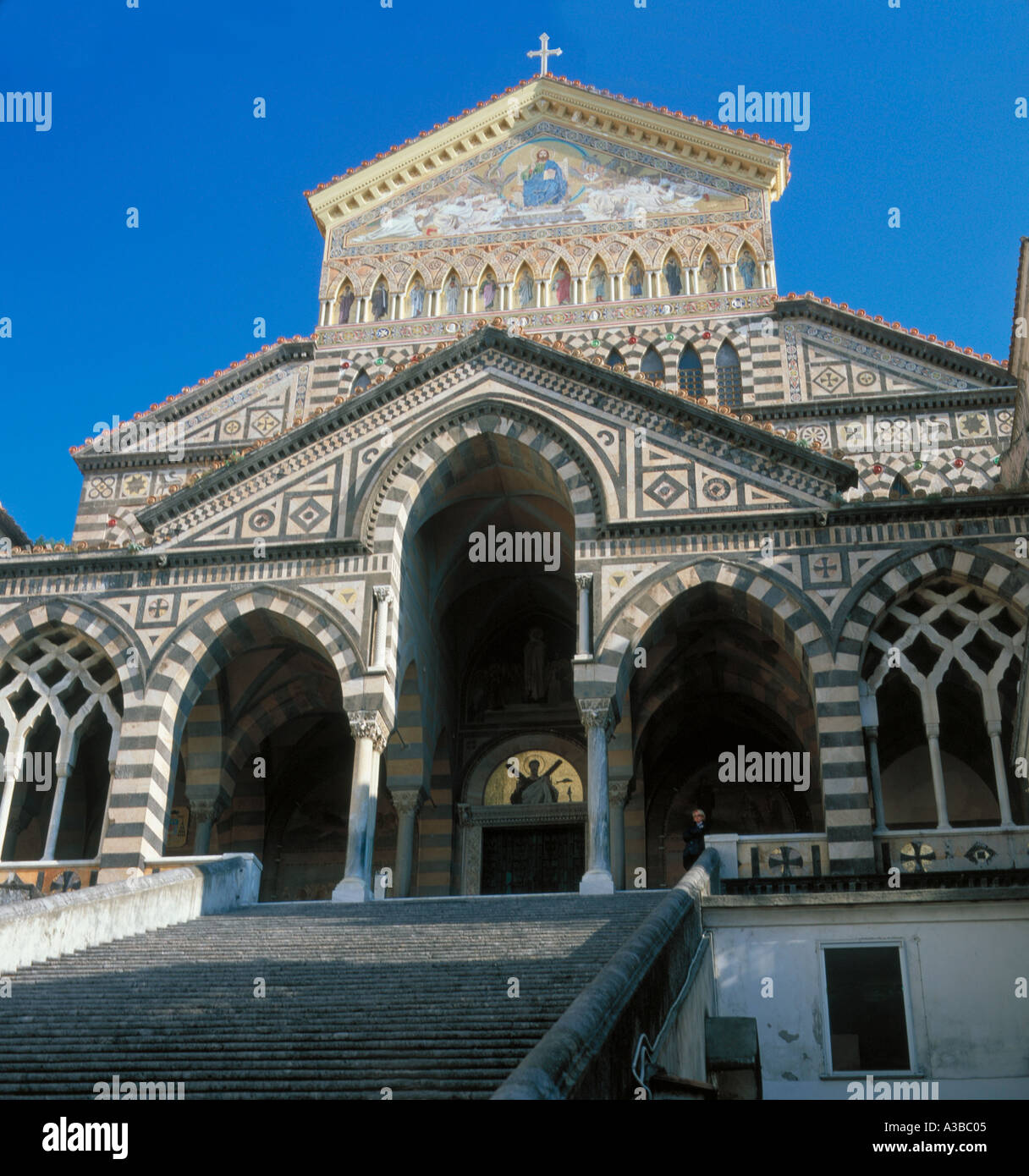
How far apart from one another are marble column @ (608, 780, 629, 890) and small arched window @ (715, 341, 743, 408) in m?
10.3

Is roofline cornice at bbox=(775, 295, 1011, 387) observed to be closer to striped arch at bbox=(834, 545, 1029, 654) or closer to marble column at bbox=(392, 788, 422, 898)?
striped arch at bbox=(834, 545, 1029, 654)

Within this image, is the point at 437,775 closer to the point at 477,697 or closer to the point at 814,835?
the point at 477,697

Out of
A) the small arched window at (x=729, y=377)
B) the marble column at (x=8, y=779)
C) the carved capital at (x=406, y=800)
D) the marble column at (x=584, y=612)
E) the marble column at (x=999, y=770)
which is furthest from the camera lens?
the small arched window at (x=729, y=377)

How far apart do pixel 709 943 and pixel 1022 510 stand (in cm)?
955

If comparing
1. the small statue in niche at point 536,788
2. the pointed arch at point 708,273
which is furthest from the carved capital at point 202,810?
the pointed arch at point 708,273

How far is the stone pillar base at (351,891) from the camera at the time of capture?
2042cm

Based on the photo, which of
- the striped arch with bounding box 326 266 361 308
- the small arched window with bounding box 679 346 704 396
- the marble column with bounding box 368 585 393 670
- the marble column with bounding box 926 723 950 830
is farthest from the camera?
the striped arch with bounding box 326 266 361 308

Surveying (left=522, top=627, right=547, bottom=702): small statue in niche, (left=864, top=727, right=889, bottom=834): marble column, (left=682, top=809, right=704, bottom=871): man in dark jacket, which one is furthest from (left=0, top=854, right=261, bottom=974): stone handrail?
(left=864, top=727, right=889, bottom=834): marble column

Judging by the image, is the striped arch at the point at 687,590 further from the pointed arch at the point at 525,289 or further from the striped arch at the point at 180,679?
the pointed arch at the point at 525,289

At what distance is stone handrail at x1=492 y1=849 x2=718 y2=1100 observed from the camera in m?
7.91

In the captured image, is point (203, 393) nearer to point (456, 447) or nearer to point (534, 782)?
point (456, 447)


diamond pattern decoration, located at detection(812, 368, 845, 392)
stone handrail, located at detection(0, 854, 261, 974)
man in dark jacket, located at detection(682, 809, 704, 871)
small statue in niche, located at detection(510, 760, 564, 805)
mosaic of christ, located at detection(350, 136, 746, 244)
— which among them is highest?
mosaic of christ, located at detection(350, 136, 746, 244)

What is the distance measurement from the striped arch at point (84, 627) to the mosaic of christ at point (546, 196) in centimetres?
1544

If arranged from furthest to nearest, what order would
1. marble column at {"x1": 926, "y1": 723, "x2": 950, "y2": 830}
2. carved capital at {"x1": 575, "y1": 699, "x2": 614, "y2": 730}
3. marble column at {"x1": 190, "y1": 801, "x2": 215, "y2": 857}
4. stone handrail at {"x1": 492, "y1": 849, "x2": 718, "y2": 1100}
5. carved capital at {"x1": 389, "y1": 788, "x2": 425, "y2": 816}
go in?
carved capital at {"x1": 389, "y1": 788, "x2": 425, "y2": 816} < marble column at {"x1": 190, "y1": 801, "x2": 215, "y2": 857} < carved capital at {"x1": 575, "y1": 699, "x2": 614, "y2": 730} < marble column at {"x1": 926, "y1": 723, "x2": 950, "y2": 830} < stone handrail at {"x1": 492, "y1": 849, "x2": 718, "y2": 1100}
